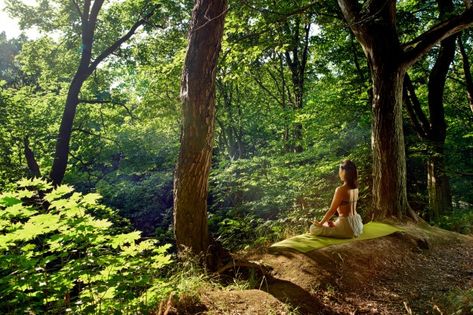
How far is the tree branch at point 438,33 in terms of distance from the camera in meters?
7.19

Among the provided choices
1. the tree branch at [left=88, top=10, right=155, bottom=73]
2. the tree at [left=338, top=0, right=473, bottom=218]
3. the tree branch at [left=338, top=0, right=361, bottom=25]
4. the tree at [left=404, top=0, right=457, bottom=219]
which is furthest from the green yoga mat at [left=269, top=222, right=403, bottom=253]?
the tree branch at [left=88, top=10, right=155, bottom=73]

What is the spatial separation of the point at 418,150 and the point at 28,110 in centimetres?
1425

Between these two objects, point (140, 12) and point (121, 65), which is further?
point (121, 65)

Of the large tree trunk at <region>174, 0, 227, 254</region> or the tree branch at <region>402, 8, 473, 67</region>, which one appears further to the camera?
the tree branch at <region>402, 8, 473, 67</region>

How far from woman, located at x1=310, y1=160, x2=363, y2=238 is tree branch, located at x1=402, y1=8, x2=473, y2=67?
11.7ft

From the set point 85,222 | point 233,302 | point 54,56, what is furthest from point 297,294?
point 54,56

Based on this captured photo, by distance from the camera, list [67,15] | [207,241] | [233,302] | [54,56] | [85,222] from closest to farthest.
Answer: [85,222]
[233,302]
[207,241]
[67,15]
[54,56]

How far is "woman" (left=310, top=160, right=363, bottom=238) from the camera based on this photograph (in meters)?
5.96

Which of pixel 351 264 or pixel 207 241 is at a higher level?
pixel 207 241

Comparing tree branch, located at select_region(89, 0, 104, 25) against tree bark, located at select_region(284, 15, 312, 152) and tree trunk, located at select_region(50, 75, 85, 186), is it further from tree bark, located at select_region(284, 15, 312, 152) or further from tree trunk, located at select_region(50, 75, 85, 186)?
tree bark, located at select_region(284, 15, 312, 152)

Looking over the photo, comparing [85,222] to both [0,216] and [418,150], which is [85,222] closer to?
[0,216]

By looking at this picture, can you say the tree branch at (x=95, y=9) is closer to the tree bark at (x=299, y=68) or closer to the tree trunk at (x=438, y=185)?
the tree bark at (x=299, y=68)

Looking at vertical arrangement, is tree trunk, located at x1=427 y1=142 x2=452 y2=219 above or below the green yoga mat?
above

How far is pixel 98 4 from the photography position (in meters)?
12.5
